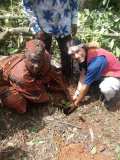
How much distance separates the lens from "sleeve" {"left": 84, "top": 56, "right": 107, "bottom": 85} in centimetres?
560

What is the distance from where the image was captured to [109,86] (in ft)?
18.4

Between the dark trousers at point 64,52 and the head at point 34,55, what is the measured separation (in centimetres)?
50

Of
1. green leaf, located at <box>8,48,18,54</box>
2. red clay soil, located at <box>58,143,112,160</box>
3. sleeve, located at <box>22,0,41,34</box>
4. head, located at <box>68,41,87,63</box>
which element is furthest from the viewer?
green leaf, located at <box>8,48,18,54</box>

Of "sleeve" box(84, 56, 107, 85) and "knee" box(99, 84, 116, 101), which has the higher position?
"sleeve" box(84, 56, 107, 85)

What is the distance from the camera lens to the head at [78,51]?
18.2ft

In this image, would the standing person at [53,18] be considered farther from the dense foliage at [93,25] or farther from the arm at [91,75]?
the dense foliage at [93,25]

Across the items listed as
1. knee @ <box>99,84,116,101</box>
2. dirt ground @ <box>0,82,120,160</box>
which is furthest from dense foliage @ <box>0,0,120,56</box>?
dirt ground @ <box>0,82,120,160</box>

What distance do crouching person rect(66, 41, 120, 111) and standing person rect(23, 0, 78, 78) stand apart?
22 cm

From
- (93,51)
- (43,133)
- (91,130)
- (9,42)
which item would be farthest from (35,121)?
(9,42)

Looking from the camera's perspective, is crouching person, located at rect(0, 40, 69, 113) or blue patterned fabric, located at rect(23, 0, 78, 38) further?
blue patterned fabric, located at rect(23, 0, 78, 38)

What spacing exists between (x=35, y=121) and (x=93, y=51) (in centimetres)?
111

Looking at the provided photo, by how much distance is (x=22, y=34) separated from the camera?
6766 millimetres

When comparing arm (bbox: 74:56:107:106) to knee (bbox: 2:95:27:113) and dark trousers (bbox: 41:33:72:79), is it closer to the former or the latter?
dark trousers (bbox: 41:33:72:79)

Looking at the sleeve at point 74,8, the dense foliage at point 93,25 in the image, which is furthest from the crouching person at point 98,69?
the dense foliage at point 93,25
